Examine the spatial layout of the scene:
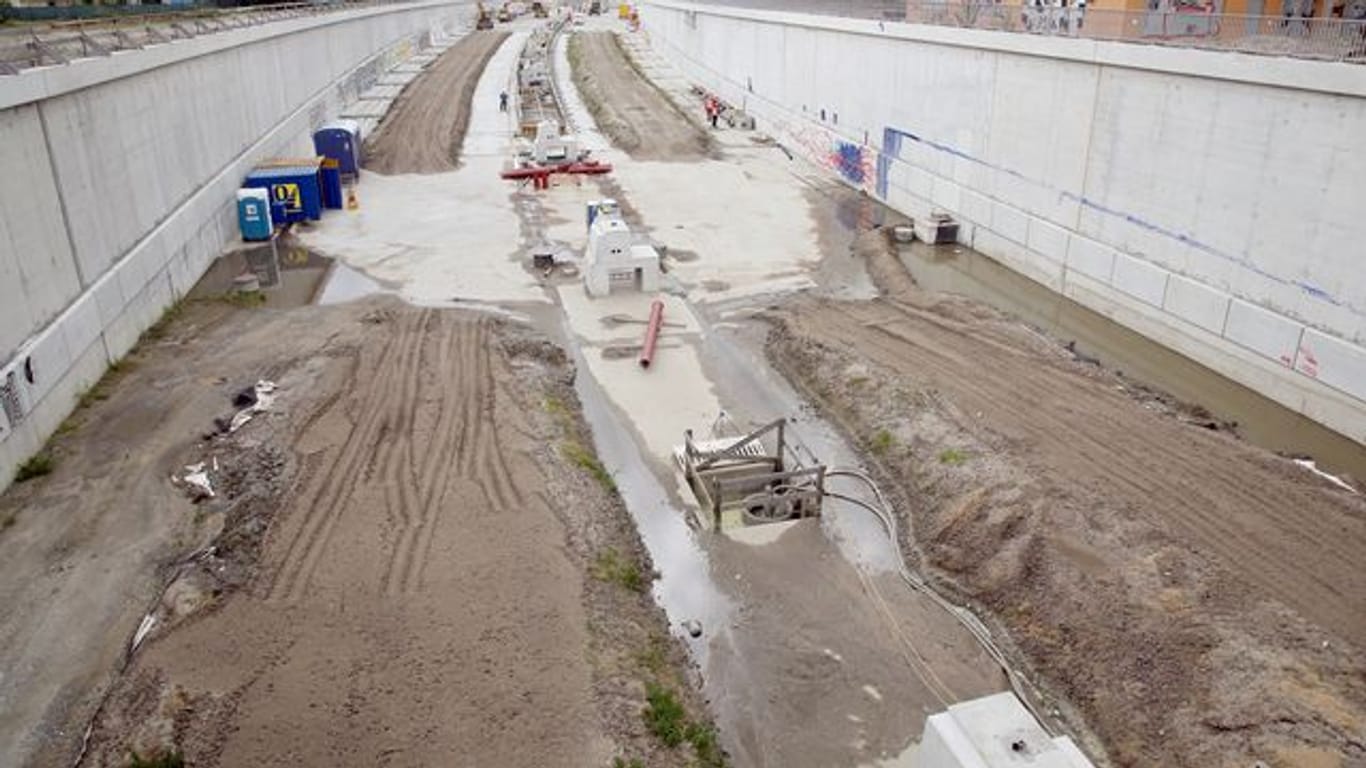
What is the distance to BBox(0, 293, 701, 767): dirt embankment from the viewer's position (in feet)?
32.1

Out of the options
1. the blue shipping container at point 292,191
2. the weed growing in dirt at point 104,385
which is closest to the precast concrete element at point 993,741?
the weed growing in dirt at point 104,385

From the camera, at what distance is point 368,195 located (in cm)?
3481

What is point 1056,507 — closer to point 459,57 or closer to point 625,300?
point 625,300

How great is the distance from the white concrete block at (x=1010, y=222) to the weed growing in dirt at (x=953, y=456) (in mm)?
12505

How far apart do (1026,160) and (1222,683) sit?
18931 millimetres

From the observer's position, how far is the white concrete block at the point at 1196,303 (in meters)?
20.0

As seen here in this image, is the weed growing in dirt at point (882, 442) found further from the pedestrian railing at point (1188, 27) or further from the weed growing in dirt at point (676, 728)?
the pedestrian railing at point (1188, 27)

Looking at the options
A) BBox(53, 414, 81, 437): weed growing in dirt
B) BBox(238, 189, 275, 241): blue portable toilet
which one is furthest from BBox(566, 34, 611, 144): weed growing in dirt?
BBox(53, 414, 81, 437): weed growing in dirt

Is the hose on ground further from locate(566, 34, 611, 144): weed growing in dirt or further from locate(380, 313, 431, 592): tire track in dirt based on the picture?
locate(566, 34, 611, 144): weed growing in dirt

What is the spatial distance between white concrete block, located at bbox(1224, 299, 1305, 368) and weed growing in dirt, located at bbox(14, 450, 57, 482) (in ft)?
71.2

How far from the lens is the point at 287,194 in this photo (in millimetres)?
30750

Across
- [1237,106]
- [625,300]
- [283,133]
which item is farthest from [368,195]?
[1237,106]

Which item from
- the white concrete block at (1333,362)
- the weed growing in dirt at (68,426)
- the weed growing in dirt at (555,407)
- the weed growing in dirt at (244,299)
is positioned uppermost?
the white concrete block at (1333,362)

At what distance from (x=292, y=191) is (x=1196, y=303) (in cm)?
2591
